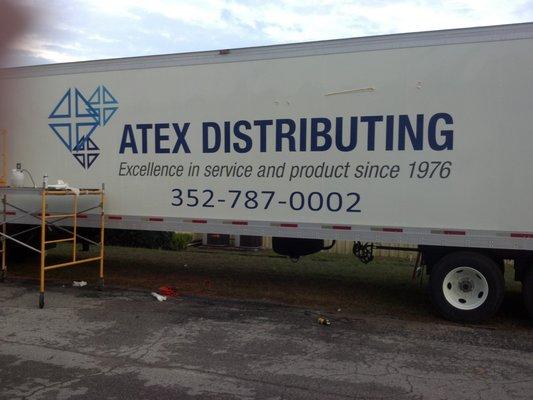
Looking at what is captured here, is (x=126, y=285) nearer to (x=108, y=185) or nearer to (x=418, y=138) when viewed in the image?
(x=108, y=185)

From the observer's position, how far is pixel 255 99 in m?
7.50

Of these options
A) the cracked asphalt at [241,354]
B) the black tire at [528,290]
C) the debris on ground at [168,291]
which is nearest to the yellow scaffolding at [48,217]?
the cracked asphalt at [241,354]

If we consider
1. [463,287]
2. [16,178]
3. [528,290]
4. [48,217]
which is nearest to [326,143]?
[463,287]

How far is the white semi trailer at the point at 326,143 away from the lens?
6434 mm

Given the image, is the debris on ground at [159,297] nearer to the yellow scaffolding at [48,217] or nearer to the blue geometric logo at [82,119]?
the yellow scaffolding at [48,217]

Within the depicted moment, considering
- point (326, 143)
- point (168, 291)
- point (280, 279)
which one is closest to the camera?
point (326, 143)

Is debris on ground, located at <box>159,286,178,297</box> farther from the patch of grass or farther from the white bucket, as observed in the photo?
the white bucket

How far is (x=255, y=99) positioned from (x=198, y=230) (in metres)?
2.14

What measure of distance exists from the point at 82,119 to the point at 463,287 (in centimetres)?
636

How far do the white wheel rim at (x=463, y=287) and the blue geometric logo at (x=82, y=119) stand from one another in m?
5.61

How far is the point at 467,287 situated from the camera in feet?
21.7

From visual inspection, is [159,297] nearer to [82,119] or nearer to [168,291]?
[168,291]

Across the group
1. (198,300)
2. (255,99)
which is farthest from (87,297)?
(255,99)

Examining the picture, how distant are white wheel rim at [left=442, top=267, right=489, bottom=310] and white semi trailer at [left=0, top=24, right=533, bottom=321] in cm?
2
